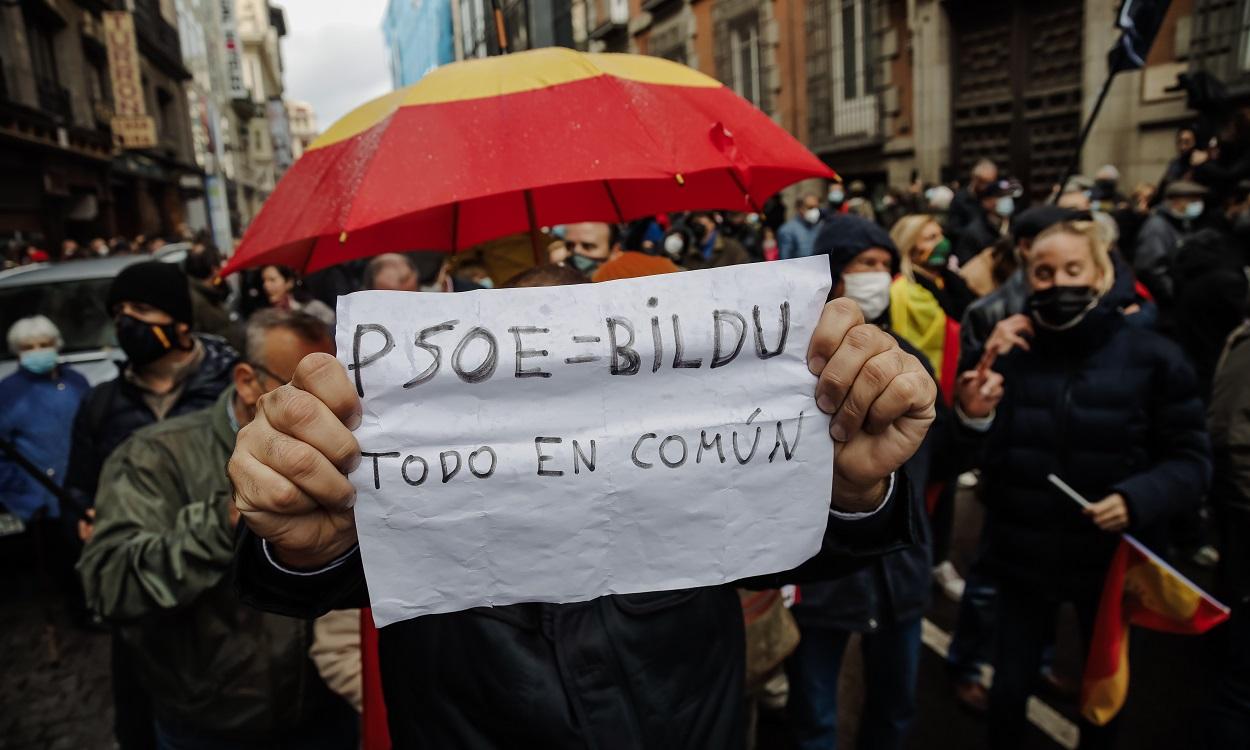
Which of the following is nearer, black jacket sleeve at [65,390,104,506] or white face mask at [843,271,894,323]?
black jacket sleeve at [65,390,104,506]

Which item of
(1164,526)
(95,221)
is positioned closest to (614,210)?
(1164,526)

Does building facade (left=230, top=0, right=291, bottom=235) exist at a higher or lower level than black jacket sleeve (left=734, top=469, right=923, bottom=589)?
higher

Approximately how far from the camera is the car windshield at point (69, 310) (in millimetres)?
5594

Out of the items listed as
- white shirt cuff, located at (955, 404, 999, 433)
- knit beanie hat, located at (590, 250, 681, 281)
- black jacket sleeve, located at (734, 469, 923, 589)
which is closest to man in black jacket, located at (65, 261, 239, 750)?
knit beanie hat, located at (590, 250, 681, 281)

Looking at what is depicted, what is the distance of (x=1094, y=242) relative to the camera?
103 inches

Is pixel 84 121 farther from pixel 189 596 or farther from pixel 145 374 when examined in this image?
pixel 189 596

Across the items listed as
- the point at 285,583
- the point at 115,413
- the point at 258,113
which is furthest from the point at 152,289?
the point at 258,113

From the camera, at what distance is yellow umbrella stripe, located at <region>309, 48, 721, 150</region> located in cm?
194

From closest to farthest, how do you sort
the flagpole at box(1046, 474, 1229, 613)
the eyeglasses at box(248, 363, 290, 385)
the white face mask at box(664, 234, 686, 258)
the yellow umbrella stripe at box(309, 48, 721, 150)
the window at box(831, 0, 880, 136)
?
the yellow umbrella stripe at box(309, 48, 721, 150), the eyeglasses at box(248, 363, 290, 385), the flagpole at box(1046, 474, 1229, 613), the white face mask at box(664, 234, 686, 258), the window at box(831, 0, 880, 136)

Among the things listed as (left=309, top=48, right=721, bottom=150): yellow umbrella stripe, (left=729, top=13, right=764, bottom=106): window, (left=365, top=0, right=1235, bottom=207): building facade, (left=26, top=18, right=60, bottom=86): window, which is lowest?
(left=309, top=48, right=721, bottom=150): yellow umbrella stripe

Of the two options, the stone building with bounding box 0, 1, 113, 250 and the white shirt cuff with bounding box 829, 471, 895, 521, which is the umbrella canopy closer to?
the white shirt cuff with bounding box 829, 471, 895, 521

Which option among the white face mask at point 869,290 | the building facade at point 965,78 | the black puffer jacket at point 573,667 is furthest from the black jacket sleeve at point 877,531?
the building facade at point 965,78

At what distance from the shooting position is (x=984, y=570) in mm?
2855

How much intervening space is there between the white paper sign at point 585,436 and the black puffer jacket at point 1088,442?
1.80 m
